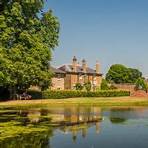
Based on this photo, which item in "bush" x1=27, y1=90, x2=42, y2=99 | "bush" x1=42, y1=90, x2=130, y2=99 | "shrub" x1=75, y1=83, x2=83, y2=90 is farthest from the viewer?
"shrub" x1=75, y1=83, x2=83, y2=90

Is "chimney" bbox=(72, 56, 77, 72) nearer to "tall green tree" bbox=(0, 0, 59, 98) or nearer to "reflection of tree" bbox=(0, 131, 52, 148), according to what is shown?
"tall green tree" bbox=(0, 0, 59, 98)

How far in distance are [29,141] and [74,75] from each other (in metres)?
96.2

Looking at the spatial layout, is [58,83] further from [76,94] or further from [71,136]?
[71,136]

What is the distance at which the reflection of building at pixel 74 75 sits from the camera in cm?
11581

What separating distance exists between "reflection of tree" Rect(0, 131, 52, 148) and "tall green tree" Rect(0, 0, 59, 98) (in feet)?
105

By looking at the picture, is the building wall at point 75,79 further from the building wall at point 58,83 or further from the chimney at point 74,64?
the building wall at point 58,83

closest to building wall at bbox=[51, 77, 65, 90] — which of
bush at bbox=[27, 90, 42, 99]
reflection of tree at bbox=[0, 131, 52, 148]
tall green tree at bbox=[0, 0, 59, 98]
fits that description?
bush at bbox=[27, 90, 42, 99]

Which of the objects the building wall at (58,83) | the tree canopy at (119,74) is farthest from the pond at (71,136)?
the tree canopy at (119,74)

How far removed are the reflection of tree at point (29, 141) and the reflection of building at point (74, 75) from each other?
289 feet

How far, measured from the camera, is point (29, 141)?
930 inches

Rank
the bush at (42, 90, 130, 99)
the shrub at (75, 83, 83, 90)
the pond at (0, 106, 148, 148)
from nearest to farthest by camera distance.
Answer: the pond at (0, 106, 148, 148), the bush at (42, 90, 130, 99), the shrub at (75, 83, 83, 90)

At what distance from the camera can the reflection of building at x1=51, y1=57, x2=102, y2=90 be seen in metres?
116

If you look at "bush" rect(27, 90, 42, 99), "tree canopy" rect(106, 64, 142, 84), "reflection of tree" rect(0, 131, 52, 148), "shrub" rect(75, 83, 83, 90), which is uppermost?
"tree canopy" rect(106, 64, 142, 84)

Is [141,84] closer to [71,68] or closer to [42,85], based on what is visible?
[71,68]
